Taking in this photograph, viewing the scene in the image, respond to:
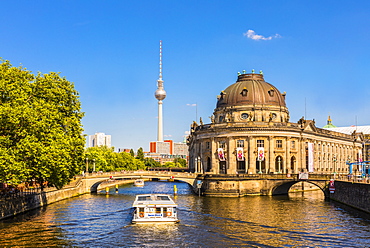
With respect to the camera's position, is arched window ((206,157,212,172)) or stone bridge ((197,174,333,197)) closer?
stone bridge ((197,174,333,197))

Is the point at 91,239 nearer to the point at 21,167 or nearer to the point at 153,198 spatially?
the point at 21,167

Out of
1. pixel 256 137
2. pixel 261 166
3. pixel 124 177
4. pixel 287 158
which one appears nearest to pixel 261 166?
pixel 261 166

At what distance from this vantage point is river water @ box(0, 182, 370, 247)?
153ft

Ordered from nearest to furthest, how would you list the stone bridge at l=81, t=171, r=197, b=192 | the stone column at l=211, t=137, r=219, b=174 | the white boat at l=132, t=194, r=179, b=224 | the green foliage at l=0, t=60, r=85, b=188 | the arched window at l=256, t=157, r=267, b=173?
1. the green foliage at l=0, t=60, r=85, b=188
2. the white boat at l=132, t=194, r=179, b=224
3. the stone bridge at l=81, t=171, r=197, b=192
4. the arched window at l=256, t=157, r=267, b=173
5. the stone column at l=211, t=137, r=219, b=174

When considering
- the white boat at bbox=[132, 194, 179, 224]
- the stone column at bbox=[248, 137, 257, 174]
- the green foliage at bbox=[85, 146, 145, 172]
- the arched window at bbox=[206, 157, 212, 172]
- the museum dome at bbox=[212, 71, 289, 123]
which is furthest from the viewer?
the green foliage at bbox=[85, 146, 145, 172]

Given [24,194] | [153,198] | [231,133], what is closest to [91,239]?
[153,198]

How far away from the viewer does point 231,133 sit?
11725 centimetres

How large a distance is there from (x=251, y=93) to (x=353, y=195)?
58778 mm

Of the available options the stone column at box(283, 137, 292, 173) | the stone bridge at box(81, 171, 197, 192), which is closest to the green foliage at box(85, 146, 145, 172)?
the stone bridge at box(81, 171, 197, 192)

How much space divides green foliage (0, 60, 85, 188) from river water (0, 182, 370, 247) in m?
6.10

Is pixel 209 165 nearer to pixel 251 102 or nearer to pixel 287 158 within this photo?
pixel 251 102

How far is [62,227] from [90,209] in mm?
17636

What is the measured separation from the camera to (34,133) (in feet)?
190

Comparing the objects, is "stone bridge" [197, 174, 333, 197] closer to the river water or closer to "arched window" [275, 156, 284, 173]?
"arched window" [275, 156, 284, 173]
